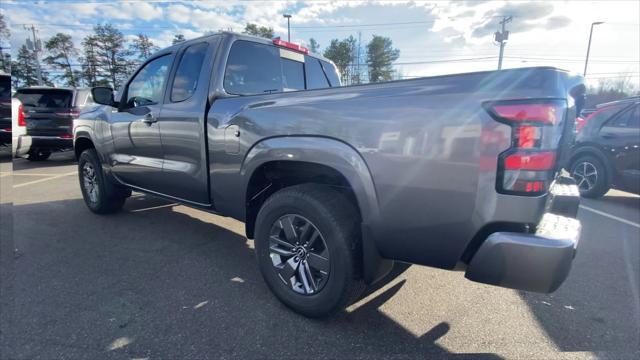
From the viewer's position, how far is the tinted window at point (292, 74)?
3.56 meters

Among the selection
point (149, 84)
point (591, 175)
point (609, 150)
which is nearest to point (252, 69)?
point (149, 84)

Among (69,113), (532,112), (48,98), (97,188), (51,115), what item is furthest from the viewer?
(69,113)

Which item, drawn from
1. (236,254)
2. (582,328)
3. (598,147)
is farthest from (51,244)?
(598,147)

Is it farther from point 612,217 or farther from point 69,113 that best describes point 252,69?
point 69,113

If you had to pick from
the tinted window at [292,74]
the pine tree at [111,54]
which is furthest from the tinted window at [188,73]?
the pine tree at [111,54]

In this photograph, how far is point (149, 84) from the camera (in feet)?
12.1

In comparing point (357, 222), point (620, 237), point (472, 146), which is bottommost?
point (620, 237)

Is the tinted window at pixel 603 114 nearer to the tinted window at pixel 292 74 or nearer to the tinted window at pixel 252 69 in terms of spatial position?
the tinted window at pixel 292 74

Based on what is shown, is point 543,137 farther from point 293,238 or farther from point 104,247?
point 104,247

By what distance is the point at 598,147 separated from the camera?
5.82 metres

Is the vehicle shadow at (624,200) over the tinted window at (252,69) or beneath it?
beneath

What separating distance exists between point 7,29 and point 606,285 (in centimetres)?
453

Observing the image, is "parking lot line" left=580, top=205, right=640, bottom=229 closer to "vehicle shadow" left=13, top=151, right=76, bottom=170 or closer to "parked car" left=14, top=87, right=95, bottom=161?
"parked car" left=14, top=87, right=95, bottom=161

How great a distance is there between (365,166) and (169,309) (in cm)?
175
